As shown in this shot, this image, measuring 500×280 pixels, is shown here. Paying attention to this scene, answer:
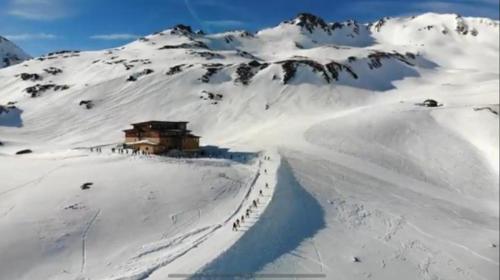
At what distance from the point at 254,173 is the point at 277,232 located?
1454cm

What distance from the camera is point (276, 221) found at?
143 ft

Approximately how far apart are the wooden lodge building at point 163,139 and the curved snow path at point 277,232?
15158mm

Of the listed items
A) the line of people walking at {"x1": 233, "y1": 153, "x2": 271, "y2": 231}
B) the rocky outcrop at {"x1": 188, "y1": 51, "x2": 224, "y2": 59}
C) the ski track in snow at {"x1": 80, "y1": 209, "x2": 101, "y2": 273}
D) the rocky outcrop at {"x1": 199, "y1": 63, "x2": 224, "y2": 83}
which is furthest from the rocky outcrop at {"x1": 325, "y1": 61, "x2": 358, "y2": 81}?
the ski track in snow at {"x1": 80, "y1": 209, "x2": 101, "y2": 273}

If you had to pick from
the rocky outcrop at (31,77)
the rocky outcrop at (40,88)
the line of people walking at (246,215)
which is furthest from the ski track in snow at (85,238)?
the rocky outcrop at (31,77)

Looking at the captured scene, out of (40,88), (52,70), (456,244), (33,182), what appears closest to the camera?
(456,244)

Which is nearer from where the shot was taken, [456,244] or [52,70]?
[456,244]

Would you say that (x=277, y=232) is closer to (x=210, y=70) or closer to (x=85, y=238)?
(x=85, y=238)

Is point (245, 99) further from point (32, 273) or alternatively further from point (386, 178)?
point (32, 273)

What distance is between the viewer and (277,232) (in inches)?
1650

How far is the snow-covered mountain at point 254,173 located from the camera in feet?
125

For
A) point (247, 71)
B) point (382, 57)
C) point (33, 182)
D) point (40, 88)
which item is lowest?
point (33, 182)

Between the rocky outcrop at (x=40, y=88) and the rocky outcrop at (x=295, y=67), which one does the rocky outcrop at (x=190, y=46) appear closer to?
the rocky outcrop at (x=295, y=67)

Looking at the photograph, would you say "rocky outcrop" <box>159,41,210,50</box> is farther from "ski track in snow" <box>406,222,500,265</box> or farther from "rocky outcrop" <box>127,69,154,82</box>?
"ski track in snow" <box>406,222,500,265</box>

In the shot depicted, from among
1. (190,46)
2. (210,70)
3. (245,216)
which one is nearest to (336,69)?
(210,70)
